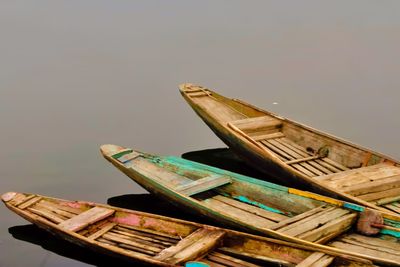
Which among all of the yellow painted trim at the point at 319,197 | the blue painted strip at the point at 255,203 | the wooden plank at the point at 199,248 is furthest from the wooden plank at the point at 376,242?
the wooden plank at the point at 199,248

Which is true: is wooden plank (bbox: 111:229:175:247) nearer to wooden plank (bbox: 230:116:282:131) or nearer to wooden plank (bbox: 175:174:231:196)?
wooden plank (bbox: 175:174:231:196)

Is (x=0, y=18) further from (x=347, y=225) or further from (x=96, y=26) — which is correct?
(x=347, y=225)

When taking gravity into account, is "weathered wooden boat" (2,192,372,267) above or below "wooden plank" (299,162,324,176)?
below

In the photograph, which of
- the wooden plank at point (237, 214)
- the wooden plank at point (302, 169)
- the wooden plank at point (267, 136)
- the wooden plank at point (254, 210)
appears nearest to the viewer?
the wooden plank at point (237, 214)

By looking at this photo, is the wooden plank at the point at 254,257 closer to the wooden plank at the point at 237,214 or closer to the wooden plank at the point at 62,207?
the wooden plank at the point at 237,214

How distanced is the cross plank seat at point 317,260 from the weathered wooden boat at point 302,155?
5.80 feet

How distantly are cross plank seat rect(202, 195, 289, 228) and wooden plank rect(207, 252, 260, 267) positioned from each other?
2.41ft

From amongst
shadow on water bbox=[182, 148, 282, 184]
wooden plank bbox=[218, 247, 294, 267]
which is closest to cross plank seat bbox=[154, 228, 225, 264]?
wooden plank bbox=[218, 247, 294, 267]

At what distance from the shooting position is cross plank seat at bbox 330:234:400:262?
20.9 feet

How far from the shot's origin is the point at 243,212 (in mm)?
7945

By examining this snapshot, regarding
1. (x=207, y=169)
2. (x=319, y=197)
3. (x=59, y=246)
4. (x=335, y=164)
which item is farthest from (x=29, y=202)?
(x=335, y=164)

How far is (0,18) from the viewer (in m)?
24.9

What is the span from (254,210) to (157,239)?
5.62ft

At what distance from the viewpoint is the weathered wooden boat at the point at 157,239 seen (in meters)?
6.21
